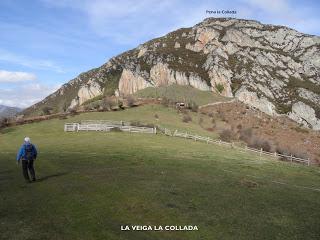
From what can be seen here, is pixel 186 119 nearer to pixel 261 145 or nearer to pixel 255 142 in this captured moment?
pixel 255 142

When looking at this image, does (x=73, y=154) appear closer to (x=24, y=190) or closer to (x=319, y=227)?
(x=24, y=190)

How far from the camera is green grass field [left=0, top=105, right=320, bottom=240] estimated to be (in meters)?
14.6

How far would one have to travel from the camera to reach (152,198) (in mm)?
18766

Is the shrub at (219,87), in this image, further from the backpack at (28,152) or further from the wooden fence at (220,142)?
the backpack at (28,152)

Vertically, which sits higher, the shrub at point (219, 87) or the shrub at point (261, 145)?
the shrub at point (219, 87)

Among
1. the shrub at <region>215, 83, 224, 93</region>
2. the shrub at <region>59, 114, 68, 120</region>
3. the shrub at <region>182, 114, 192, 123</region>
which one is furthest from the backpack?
the shrub at <region>215, 83, 224, 93</region>

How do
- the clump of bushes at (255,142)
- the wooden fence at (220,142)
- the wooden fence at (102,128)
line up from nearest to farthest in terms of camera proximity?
the wooden fence at (220,142) < the wooden fence at (102,128) < the clump of bushes at (255,142)

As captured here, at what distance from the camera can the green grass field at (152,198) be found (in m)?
14.6

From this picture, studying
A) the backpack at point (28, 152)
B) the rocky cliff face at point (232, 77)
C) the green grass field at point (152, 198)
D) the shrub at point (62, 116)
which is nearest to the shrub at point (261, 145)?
the green grass field at point (152, 198)

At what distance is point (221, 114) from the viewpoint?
96.2 metres

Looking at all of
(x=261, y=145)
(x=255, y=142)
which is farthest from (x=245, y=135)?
(x=261, y=145)

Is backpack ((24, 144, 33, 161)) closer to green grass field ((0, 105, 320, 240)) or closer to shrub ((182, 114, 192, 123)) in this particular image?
green grass field ((0, 105, 320, 240))

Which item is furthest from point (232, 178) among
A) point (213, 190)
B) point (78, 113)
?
point (78, 113)

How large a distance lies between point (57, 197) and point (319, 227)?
10869 mm
